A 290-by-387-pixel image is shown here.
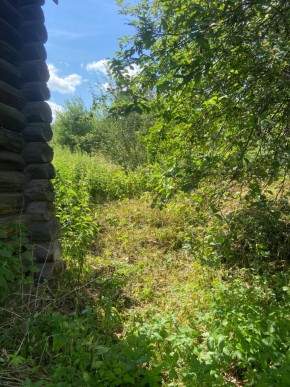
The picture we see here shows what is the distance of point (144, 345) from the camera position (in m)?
2.21

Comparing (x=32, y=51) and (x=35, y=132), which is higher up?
(x=32, y=51)

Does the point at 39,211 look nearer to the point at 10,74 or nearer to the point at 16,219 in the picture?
the point at 16,219

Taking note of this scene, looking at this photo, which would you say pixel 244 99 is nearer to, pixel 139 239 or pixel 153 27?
pixel 153 27

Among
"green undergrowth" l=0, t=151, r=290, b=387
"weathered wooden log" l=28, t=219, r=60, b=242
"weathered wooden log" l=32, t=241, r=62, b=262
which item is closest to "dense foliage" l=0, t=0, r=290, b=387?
"green undergrowth" l=0, t=151, r=290, b=387

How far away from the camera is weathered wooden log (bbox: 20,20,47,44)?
133 inches

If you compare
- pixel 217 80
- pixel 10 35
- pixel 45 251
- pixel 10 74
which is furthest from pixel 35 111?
pixel 217 80

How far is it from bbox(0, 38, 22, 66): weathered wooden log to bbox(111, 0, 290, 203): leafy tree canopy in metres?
1.29

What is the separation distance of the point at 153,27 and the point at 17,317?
275 centimetres

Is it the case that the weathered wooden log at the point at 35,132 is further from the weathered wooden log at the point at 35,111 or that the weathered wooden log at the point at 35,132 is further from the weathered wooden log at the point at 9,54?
the weathered wooden log at the point at 9,54

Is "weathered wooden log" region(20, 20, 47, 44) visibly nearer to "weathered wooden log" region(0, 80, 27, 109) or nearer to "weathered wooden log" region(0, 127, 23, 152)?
"weathered wooden log" region(0, 80, 27, 109)

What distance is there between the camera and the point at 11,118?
10.4 feet

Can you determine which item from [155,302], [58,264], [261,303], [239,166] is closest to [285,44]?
[239,166]

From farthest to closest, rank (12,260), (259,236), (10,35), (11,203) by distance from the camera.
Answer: (259,236), (10,35), (11,203), (12,260)

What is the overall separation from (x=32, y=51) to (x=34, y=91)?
0.45 m
